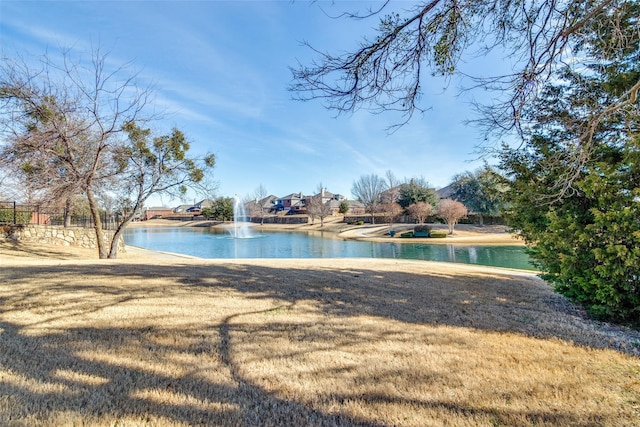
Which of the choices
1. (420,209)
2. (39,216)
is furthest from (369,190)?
(39,216)

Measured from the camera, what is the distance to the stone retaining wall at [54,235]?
12899mm

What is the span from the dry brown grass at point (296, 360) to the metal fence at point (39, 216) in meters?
12.4

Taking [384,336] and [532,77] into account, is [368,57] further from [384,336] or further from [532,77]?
[384,336]

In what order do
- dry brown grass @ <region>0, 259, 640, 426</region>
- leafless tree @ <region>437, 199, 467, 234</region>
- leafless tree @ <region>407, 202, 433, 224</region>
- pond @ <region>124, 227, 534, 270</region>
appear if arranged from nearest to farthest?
dry brown grass @ <region>0, 259, 640, 426</region>, pond @ <region>124, 227, 534, 270</region>, leafless tree @ <region>437, 199, 467, 234</region>, leafless tree @ <region>407, 202, 433, 224</region>

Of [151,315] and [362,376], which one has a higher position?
[151,315]

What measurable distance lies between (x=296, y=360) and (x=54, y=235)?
16.2m

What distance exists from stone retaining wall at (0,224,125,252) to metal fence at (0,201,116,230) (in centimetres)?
63

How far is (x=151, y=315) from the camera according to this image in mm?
3605

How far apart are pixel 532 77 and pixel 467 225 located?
1475 inches

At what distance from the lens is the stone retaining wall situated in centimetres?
1290

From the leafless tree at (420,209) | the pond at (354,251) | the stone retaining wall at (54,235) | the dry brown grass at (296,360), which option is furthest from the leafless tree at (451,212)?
the dry brown grass at (296,360)

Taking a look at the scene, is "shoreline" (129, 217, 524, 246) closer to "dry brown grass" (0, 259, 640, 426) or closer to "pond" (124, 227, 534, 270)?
"pond" (124, 227, 534, 270)

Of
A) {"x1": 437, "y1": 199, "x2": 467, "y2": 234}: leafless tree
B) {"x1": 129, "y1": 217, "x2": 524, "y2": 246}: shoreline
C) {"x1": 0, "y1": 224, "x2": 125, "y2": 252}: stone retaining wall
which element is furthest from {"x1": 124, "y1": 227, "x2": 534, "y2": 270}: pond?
{"x1": 437, "y1": 199, "x2": 467, "y2": 234}: leafless tree

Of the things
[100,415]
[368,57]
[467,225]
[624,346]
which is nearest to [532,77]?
[368,57]
